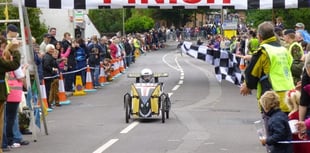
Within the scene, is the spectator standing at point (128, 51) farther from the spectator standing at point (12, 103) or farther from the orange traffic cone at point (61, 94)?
the spectator standing at point (12, 103)

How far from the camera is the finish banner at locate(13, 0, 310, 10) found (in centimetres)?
2320

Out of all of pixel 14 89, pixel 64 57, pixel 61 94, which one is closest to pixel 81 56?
pixel 64 57

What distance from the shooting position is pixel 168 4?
23766mm

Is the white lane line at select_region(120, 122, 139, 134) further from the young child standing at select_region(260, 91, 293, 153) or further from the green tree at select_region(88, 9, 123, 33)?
the green tree at select_region(88, 9, 123, 33)

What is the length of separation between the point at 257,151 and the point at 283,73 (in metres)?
2.65

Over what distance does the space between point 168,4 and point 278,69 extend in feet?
46.8

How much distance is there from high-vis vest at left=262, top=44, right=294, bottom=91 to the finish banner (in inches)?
535

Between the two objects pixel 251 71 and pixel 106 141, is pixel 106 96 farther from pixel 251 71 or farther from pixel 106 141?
pixel 251 71

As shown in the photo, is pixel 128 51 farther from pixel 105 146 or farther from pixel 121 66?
pixel 105 146

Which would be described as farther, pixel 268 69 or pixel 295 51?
pixel 295 51

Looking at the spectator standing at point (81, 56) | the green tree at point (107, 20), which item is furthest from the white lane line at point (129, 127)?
the green tree at point (107, 20)

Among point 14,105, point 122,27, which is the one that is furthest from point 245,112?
point 122,27

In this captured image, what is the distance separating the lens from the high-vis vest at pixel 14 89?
13055 millimetres

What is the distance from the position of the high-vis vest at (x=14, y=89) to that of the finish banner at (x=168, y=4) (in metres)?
10.2
